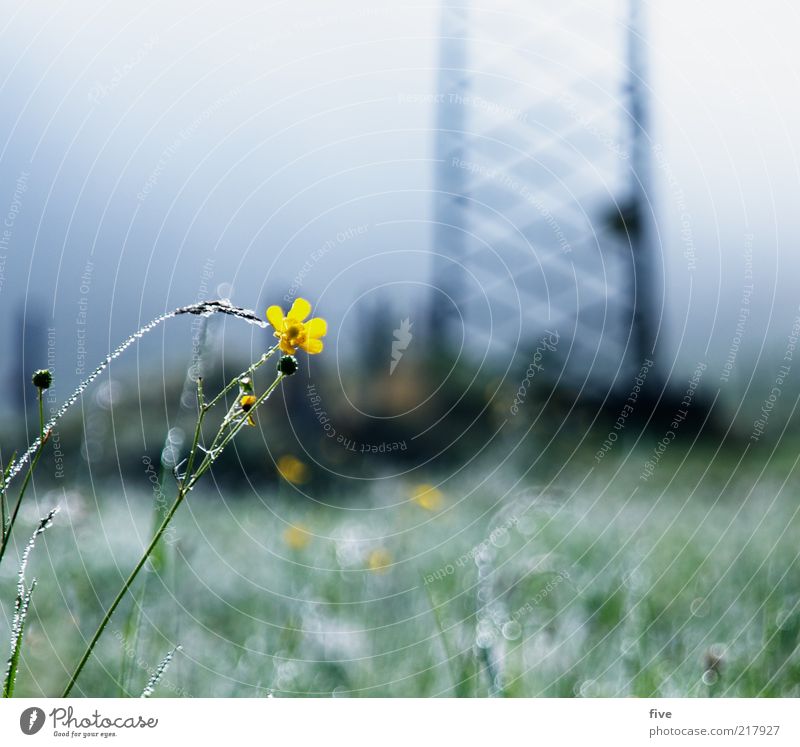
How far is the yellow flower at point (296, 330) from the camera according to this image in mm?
517

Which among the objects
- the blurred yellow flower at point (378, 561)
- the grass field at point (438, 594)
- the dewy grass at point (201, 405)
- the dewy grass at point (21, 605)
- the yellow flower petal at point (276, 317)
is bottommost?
the grass field at point (438, 594)

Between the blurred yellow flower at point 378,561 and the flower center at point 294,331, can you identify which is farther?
the blurred yellow flower at point 378,561

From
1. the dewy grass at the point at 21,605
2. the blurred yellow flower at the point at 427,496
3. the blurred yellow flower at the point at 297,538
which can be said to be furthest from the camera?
the blurred yellow flower at the point at 427,496

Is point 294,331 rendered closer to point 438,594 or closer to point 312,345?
point 312,345

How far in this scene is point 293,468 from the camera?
4.32 feet

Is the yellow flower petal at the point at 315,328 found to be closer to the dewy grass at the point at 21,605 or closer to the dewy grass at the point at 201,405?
the dewy grass at the point at 201,405

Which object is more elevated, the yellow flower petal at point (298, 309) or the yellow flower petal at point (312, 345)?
the yellow flower petal at point (298, 309)

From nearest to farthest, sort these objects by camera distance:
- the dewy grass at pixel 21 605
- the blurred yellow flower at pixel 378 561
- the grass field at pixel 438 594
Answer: the dewy grass at pixel 21 605 → the grass field at pixel 438 594 → the blurred yellow flower at pixel 378 561

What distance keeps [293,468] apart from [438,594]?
0.35 metres

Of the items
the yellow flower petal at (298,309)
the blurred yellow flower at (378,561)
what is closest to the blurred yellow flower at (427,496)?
the blurred yellow flower at (378,561)

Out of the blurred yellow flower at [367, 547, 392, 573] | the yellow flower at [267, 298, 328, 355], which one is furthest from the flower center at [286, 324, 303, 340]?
the blurred yellow flower at [367, 547, 392, 573]

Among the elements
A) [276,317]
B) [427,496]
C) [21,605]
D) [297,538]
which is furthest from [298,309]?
[427,496]
